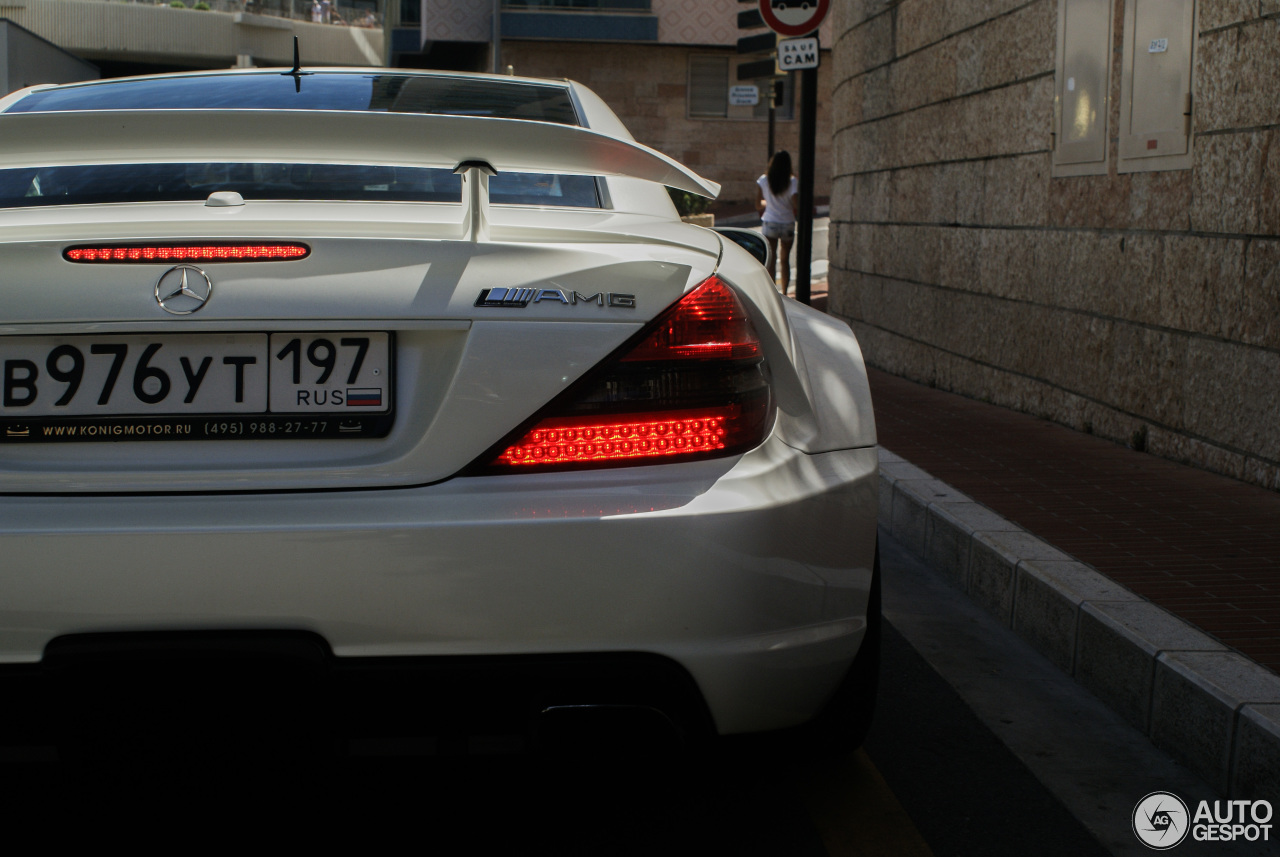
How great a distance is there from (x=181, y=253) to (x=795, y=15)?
27.4 feet

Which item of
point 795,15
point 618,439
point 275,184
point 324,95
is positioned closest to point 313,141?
point 275,184

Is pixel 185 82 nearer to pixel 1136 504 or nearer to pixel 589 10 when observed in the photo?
pixel 1136 504

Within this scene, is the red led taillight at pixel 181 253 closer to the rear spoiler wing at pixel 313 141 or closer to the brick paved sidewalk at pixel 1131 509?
the rear spoiler wing at pixel 313 141

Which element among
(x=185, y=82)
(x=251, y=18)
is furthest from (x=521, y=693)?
(x=251, y=18)

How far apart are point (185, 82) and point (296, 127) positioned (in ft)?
4.65

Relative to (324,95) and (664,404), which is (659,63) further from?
(664,404)

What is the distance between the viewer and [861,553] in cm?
248

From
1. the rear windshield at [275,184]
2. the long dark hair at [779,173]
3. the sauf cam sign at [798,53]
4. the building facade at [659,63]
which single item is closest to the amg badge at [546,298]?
the rear windshield at [275,184]

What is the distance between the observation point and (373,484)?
2117mm

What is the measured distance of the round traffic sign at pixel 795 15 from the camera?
9.82 meters

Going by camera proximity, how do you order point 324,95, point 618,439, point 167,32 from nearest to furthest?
1. point 618,439
2. point 324,95
3. point 167,32

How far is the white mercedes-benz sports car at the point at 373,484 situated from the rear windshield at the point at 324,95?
95cm

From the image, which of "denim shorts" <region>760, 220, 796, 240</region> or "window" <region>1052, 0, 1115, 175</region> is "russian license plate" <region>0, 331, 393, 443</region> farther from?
"denim shorts" <region>760, 220, 796, 240</region>

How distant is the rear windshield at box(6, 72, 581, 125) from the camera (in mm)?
3217
